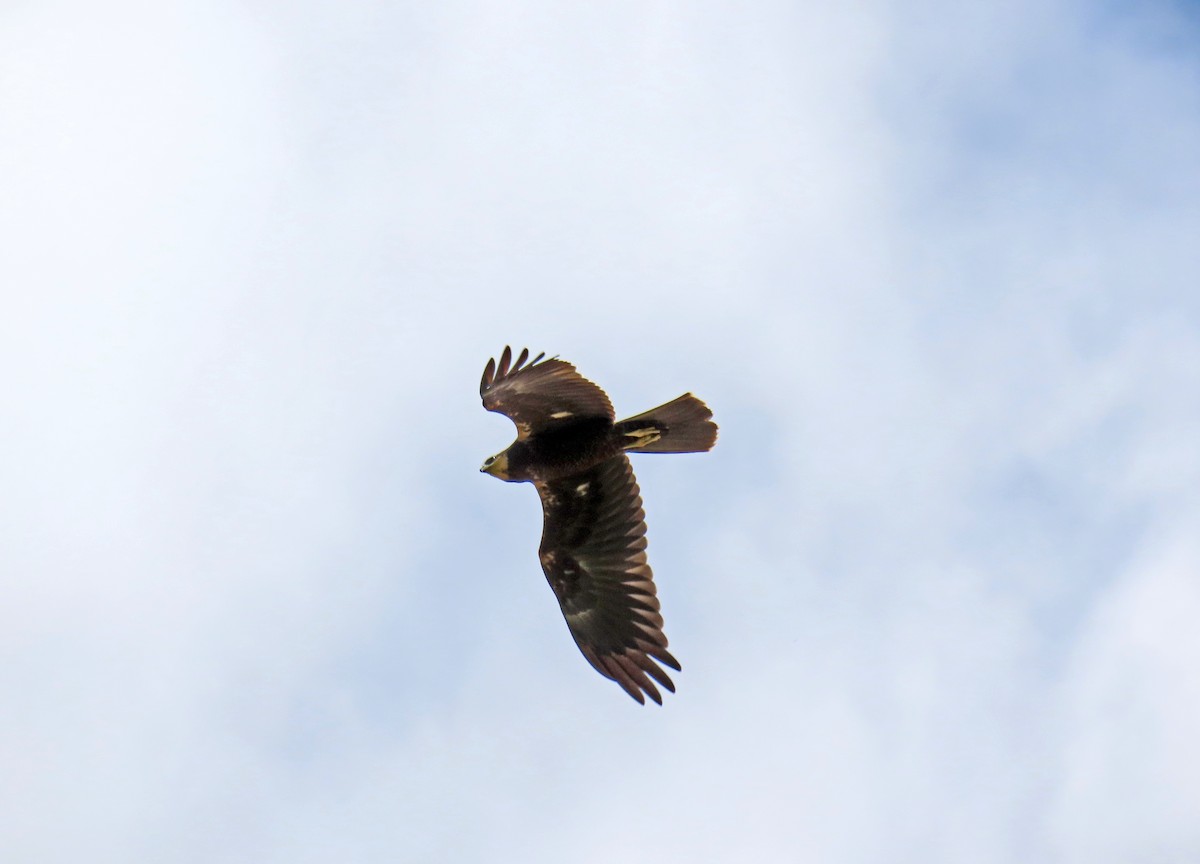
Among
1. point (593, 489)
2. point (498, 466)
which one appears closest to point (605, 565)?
point (593, 489)

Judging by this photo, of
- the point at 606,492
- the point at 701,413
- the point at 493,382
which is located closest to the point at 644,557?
the point at 606,492

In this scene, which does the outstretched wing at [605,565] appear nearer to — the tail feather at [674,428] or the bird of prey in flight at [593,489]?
the bird of prey in flight at [593,489]

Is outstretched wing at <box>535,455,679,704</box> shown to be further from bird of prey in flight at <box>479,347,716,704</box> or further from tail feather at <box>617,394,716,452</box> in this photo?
tail feather at <box>617,394,716,452</box>

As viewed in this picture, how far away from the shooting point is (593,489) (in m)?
11.3

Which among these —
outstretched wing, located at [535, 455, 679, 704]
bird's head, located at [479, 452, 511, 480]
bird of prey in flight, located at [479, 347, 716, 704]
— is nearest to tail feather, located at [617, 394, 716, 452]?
bird of prey in flight, located at [479, 347, 716, 704]

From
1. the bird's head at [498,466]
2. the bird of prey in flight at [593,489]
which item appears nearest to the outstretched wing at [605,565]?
the bird of prey in flight at [593,489]

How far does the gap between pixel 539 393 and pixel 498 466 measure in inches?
39.4

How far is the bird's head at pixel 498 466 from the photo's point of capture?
1122cm

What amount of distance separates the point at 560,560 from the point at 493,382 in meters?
2.15

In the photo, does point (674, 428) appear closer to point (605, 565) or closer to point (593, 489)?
point (593, 489)

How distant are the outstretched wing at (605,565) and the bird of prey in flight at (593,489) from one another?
0.01 m

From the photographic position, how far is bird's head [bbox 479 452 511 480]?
1122 centimetres

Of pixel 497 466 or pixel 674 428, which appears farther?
pixel 497 466

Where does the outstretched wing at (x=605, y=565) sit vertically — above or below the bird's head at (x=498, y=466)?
below
